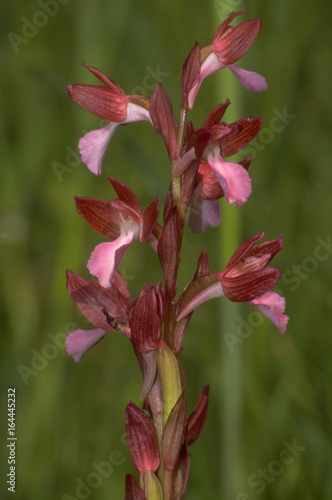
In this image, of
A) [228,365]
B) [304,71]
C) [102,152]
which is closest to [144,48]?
[304,71]

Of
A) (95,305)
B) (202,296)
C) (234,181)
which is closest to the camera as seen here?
(234,181)

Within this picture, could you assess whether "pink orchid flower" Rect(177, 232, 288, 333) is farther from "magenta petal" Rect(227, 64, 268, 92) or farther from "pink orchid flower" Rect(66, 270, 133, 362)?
"magenta petal" Rect(227, 64, 268, 92)

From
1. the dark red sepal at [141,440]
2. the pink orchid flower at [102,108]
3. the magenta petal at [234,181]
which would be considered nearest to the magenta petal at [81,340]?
the dark red sepal at [141,440]

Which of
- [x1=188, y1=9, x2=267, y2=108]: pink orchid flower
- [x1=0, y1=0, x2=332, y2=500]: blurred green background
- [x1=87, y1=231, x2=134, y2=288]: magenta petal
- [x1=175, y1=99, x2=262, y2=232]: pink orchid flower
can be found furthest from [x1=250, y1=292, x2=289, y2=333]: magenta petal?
[x1=0, y1=0, x2=332, y2=500]: blurred green background

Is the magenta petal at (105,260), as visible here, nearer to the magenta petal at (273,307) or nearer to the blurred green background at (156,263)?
the magenta petal at (273,307)

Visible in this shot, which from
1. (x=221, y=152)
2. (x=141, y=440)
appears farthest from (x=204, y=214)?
(x=141, y=440)

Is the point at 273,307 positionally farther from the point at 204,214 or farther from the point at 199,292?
the point at 204,214
